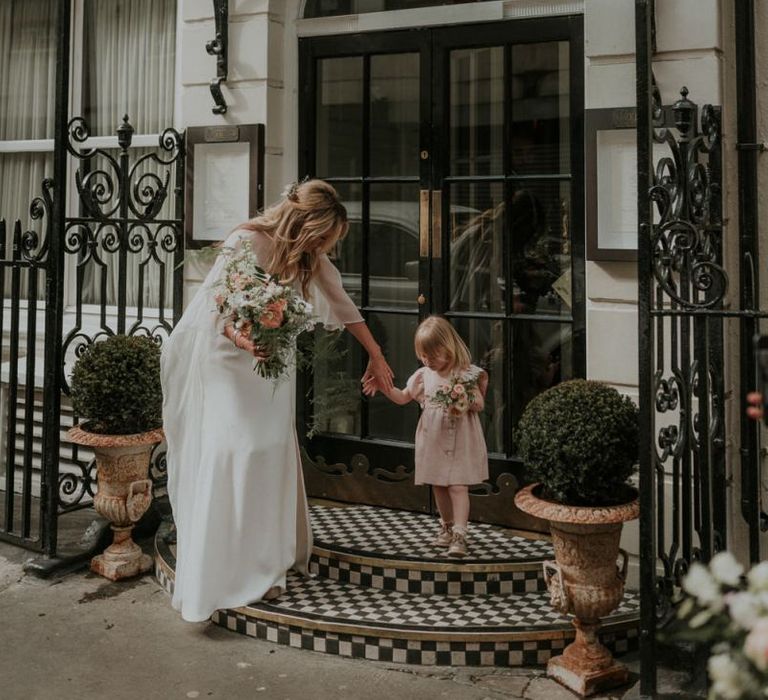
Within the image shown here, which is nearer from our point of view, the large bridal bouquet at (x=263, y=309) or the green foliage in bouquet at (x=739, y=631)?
the green foliage in bouquet at (x=739, y=631)

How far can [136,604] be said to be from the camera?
5.06 m

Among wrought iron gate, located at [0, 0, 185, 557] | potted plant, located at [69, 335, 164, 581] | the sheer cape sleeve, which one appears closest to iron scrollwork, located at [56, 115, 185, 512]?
wrought iron gate, located at [0, 0, 185, 557]

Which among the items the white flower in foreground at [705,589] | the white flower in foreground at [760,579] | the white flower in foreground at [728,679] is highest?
the white flower in foreground at [760,579]

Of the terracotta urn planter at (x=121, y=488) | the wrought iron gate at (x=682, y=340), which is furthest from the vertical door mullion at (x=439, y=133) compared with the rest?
the terracotta urn planter at (x=121, y=488)

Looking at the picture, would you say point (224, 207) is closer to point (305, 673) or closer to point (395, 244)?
point (395, 244)

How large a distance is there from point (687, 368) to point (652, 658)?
114cm

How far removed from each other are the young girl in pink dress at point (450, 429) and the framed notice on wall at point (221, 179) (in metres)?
1.62

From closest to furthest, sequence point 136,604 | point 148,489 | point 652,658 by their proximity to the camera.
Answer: point 652,658 → point 136,604 → point 148,489

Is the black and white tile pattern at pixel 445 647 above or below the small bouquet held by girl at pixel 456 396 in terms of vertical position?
below

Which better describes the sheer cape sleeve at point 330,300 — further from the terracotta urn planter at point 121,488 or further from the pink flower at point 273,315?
the terracotta urn planter at point 121,488

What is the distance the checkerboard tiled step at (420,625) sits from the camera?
4.30 metres

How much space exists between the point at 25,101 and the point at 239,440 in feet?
15.6

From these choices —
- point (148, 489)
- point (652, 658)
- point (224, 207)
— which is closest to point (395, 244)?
point (224, 207)

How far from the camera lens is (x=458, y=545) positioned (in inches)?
193
